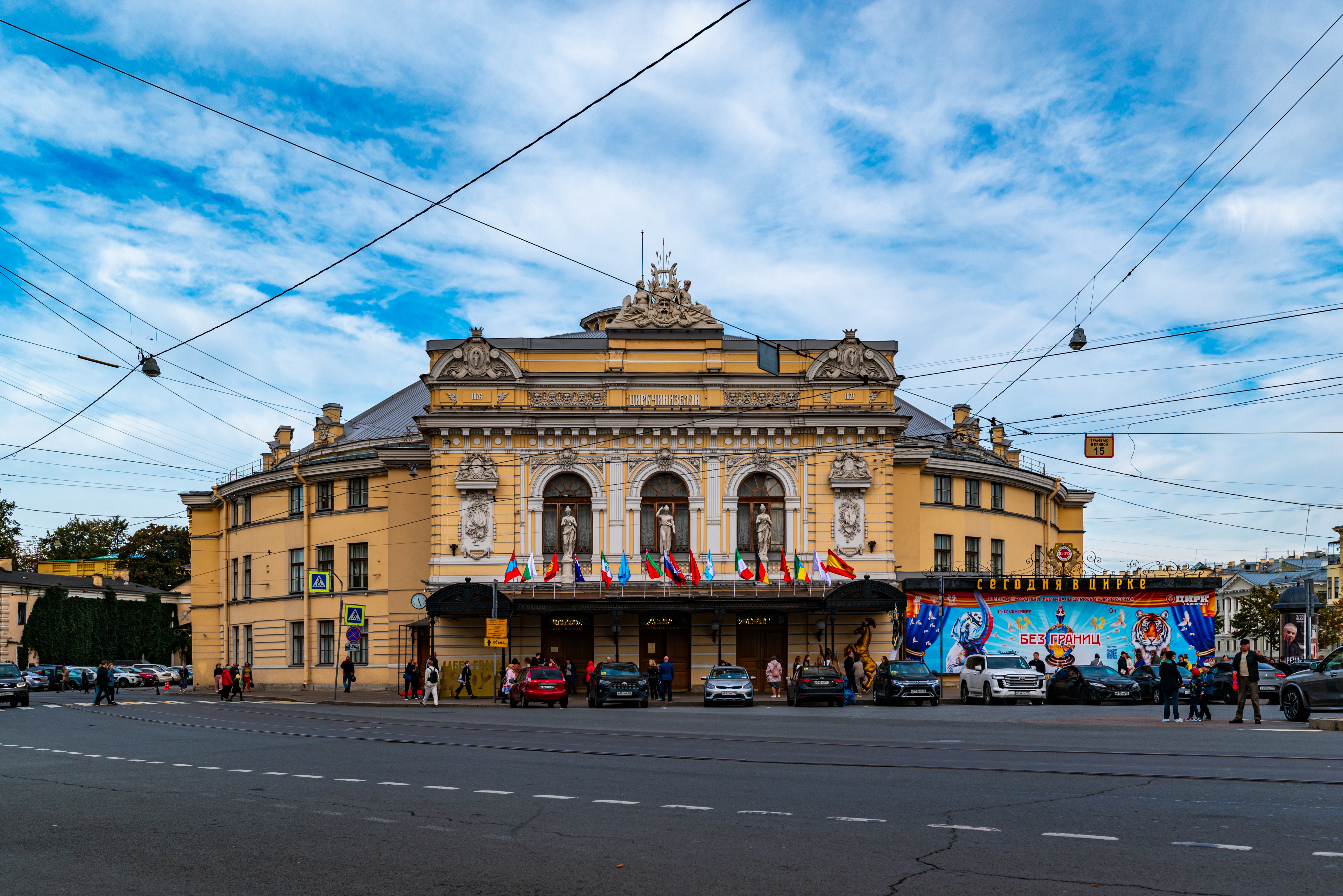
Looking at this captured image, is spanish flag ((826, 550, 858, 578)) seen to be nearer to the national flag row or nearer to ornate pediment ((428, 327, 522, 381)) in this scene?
the national flag row

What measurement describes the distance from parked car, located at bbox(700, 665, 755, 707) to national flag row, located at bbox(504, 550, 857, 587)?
270 inches

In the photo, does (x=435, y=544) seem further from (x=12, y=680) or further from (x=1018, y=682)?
(x=1018, y=682)

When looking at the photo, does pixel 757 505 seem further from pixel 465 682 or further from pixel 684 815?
pixel 684 815

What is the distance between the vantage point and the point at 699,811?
11938 millimetres

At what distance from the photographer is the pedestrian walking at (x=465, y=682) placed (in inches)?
1736

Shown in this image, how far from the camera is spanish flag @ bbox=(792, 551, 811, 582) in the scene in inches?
1777

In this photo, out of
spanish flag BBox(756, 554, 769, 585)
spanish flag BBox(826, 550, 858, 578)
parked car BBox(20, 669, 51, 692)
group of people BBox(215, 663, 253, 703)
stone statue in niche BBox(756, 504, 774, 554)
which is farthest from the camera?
parked car BBox(20, 669, 51, 692)

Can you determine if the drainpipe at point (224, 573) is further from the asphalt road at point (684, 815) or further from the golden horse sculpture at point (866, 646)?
the asphalt road at point (684, 815)

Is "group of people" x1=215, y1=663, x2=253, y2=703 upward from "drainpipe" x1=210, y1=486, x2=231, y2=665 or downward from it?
downward

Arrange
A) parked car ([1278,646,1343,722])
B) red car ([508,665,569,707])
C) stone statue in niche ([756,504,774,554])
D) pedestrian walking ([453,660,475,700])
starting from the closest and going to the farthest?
parked car ([1278,646,1343,722])
red car ([508,665,569,707])
pedestrian walking ([453,660,475,700])
stone statue in niche ([756,504,774,554])

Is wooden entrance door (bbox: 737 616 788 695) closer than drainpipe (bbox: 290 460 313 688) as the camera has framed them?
Yes

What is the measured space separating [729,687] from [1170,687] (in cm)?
1436

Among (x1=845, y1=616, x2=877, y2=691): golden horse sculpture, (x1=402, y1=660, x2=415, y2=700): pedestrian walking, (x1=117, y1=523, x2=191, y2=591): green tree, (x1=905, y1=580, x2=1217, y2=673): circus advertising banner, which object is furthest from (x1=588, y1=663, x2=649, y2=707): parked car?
(x1=117, y1=523, x2=191, y2=591): green tree

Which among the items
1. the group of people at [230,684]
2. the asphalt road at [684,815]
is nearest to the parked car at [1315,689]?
the asphalt road at [684,815]
